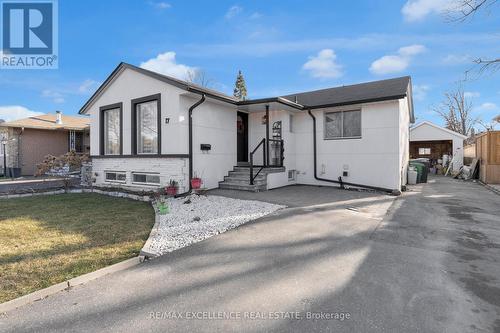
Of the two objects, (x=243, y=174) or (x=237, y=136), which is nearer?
(x=243, y=174)

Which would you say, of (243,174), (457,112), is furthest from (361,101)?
(457,112)

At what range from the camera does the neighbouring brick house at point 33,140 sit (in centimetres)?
1703

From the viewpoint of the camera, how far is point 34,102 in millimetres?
23562

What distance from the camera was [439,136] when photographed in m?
23.1

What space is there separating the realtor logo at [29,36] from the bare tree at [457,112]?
39.2 metres

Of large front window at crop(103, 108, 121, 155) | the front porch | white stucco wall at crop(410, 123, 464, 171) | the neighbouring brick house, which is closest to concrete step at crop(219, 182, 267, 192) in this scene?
the front porch

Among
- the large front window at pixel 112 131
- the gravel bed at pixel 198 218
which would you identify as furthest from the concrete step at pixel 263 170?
the large front window at pixel 112 131

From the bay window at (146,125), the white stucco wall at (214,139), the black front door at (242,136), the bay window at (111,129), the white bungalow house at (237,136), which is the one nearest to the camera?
the white bungalow house at (237,136)

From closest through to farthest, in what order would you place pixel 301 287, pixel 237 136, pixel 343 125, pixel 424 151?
pixel 301 287, pixel 343 125, pixel 237 136, pixel 424 151

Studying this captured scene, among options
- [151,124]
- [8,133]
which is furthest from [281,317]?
[8,133]

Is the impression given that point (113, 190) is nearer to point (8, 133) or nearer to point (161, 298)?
point (161, 298)

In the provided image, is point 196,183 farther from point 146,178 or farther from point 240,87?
point 240,87

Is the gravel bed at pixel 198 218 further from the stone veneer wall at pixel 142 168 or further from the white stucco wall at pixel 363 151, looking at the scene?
the white stucco wall at pixel 363 151

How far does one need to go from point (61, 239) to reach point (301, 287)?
4.04 metres
